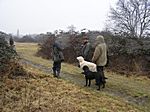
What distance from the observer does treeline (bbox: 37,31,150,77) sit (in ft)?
77.6

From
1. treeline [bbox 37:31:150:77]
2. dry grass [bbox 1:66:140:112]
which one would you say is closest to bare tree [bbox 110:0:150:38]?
treeline [bbox 37:31:150:77]

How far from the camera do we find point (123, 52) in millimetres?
25703

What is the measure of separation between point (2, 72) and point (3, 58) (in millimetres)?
610

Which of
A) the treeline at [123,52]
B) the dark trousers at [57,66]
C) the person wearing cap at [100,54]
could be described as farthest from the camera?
the treeline at [123,52]

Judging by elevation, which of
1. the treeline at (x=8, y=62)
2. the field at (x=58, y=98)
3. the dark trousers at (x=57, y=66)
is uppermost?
the treeline at (x=8, y=62)

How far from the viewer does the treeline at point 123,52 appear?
23641 mm

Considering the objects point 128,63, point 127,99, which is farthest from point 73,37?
point 127,99

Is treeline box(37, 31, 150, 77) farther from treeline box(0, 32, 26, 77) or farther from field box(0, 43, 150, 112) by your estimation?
treeline box(0, 32, 26, 77)

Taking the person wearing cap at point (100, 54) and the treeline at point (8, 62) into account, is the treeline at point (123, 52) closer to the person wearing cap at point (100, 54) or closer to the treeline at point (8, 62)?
the person wearing cap at point (100, 54)

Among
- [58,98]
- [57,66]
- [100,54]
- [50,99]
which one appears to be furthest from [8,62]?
[57,66]

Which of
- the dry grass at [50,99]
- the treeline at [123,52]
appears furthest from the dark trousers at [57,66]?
the treeline at [123,52]

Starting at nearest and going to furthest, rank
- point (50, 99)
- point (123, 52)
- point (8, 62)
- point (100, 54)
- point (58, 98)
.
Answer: point (50, 99) < point (58, 98) < point (8, 62) < point (100, 54) < point (123, 52)

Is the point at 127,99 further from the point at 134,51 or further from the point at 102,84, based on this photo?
the point at 134,51

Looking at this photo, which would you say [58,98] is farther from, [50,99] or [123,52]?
[123,52]
